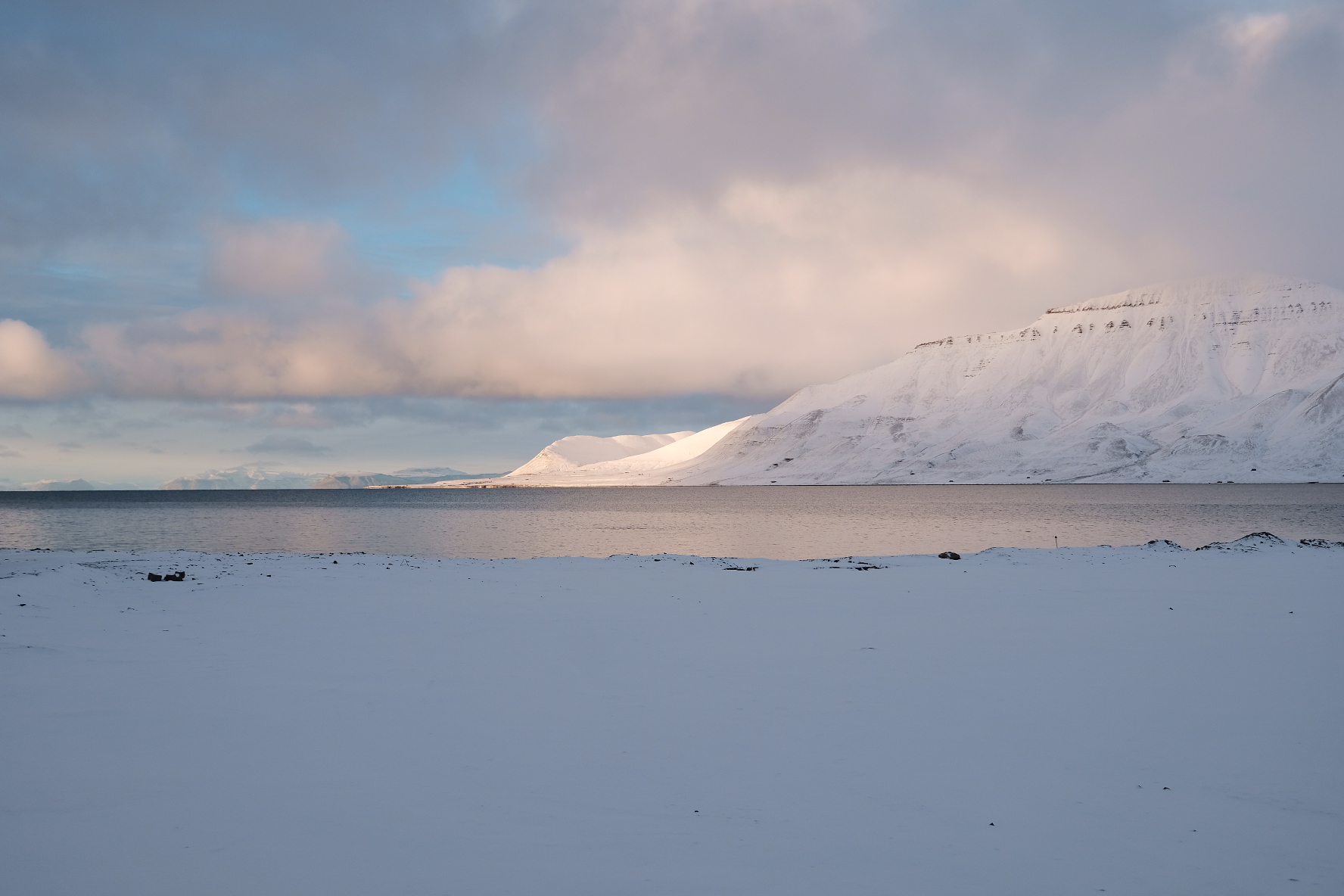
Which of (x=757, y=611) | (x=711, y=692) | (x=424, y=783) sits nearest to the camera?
(x=424, y=783)

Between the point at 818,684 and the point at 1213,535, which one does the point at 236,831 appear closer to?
the point at 818,684

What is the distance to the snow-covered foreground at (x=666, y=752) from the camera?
658cm

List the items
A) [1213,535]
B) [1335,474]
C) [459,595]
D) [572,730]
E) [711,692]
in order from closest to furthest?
[572,730] → [711,692] → [459,595] → [1213,535] → [1335,474]

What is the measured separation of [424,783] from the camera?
8.16 m

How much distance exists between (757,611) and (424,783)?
39.9ft

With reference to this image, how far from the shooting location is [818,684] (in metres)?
12.2

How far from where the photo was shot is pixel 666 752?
30.1ft

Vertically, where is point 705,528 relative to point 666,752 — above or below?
below

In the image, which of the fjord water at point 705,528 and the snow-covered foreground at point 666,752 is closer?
the snow-covered foreground at point 666,752

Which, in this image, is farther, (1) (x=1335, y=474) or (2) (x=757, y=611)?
(1) (x=1335, y=474)

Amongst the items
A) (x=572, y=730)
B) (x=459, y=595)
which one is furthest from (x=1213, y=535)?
(x=572, y=730)

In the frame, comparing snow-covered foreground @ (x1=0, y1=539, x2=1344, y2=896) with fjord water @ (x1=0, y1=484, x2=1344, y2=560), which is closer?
snow-covered foreground @ (x1=0, y1=539, x2=1344, y2=896)

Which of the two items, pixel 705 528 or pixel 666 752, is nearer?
pixel 666 752

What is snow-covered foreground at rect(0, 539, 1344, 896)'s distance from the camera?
6.58 meters
